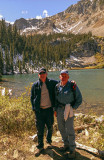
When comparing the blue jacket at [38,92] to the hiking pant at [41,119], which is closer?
the blue jacket at [38,92]

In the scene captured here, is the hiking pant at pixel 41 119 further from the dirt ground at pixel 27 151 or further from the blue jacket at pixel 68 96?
the blue jacket at pixel 68 96

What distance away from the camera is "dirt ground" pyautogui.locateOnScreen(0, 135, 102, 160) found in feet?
15.0

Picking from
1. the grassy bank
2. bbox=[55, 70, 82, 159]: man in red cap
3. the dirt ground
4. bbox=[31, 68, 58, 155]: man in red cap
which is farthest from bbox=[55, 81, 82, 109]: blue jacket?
the grassy bank

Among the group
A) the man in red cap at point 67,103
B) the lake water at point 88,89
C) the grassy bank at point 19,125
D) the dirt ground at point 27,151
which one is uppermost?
the man in red cap at point 67,103

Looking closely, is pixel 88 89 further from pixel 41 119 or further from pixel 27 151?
pixel 27 151

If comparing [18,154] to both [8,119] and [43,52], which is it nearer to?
[8,119]

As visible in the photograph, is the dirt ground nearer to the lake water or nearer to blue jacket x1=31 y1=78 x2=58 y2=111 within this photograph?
blue jacket x1=31 y1=78 x2=58 y2=111

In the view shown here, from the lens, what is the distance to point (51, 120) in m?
5.29

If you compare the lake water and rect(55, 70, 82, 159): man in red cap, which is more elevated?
rect(55, 70, 82, 159): man in red cap

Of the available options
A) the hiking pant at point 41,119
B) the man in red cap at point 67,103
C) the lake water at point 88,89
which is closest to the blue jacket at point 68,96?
the man in red cap at point 67,103

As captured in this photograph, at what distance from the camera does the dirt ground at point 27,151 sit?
4.56 metres

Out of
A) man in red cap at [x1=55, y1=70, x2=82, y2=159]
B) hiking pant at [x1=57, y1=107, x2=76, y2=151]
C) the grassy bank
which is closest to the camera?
man in red cap at [x1=55, y1=70, x2=82, y2=159]

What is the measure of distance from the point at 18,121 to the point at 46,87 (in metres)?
2.56

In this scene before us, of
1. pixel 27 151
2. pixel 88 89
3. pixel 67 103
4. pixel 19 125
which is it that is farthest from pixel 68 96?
pixel 88 89
